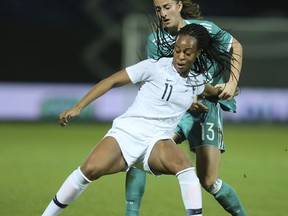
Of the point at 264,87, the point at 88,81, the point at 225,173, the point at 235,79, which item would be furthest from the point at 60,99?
the point at 235,79

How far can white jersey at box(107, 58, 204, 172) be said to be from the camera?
514 centimetres

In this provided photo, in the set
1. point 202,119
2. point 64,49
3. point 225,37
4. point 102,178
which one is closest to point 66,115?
point 202,119

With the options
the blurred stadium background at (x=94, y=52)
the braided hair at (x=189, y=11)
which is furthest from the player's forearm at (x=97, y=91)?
the blurred stadium background at (x=94, y=52)

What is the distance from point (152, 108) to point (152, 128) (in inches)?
5.2

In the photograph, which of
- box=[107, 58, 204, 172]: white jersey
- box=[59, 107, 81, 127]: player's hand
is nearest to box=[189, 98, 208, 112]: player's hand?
box=[107, 58, 204, 172]: white jersey

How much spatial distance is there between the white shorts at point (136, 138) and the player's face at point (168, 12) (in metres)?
0.95

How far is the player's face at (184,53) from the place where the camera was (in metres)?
5.18

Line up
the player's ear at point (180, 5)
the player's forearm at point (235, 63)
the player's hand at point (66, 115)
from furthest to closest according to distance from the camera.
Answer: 1. the player's ear at point (180, 5)
2. the player's forearm at point (235, 63)
3. the player's hand at point (66, 115)

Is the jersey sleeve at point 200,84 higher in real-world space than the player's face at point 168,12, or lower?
lower

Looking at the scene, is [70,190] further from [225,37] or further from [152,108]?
[225,37]

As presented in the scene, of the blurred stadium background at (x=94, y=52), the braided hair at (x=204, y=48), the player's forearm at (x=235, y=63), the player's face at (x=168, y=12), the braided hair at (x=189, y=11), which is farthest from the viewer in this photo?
the blurred stadium background at (x=94, y=52)

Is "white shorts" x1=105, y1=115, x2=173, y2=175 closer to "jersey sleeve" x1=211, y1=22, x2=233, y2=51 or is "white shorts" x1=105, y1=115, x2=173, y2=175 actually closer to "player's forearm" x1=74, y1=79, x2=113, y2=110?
"player's forearm" x1=74, y1=79, x2=113, y2=110

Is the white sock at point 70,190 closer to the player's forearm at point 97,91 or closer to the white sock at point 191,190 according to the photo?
the player's forearm at point 97,91

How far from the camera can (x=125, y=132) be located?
5.17 meters
